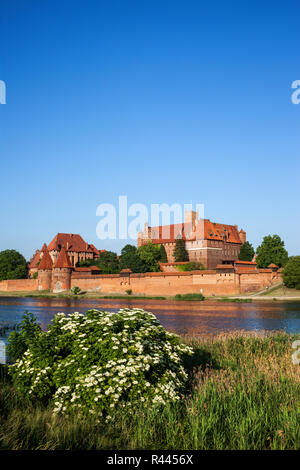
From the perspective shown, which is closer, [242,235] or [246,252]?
[246,252]

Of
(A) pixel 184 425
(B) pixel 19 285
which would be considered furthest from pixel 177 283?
(A) pixel 184 425

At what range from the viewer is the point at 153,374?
18.9ft

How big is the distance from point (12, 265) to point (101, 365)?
68.2 m

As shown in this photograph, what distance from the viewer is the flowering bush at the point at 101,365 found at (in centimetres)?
535

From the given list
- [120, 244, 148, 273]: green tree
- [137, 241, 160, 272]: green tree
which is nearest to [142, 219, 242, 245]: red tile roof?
[137, 241, 160, 272]: green tree

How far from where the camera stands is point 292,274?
43125mm

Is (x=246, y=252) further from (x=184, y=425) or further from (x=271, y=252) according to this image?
(x=184, y=425)

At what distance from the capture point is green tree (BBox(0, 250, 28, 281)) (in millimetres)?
67562

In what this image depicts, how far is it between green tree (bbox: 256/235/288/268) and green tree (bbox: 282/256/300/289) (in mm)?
12296

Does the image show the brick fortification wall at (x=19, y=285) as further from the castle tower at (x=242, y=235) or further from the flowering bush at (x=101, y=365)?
the flowering bush at (x=101, y=365)

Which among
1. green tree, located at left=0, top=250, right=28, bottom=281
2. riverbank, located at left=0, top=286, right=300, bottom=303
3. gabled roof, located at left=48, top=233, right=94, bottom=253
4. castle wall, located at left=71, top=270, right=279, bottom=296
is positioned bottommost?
riverbank, located at left=0, top=286, right=300, bottom=303

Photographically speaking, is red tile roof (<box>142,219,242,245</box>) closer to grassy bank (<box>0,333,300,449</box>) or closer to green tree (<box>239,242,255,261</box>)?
green tree (<box>239,242,255,261</box>)

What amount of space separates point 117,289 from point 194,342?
4268 cm
